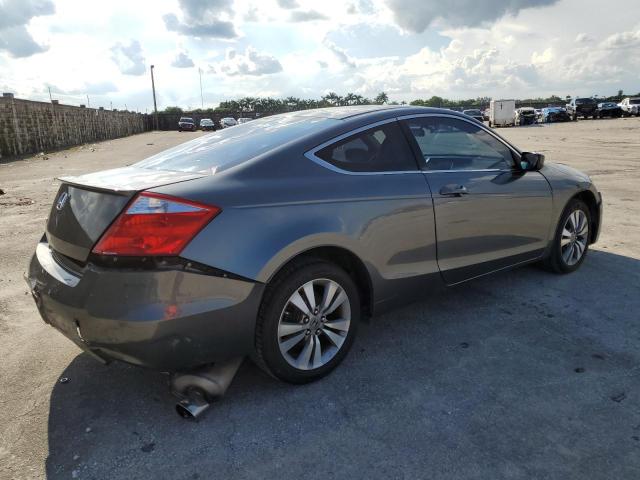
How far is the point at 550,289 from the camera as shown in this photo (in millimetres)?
4461

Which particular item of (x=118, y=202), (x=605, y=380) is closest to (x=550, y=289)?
(x=605, y=380)

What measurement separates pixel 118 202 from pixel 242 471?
141 cm

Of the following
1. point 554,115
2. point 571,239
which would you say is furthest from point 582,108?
point 571,239

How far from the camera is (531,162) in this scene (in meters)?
4.27

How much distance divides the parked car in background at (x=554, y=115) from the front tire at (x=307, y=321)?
50158 mm

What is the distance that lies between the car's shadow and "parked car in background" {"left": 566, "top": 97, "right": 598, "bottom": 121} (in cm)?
5196

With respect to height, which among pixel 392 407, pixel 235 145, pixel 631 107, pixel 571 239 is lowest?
pixel 392 407

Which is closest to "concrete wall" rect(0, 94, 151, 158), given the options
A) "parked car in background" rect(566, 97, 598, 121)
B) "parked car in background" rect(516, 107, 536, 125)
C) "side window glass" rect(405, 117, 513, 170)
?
"side window glass" rect(405, 117, 513, 170)

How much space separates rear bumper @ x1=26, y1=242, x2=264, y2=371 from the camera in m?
2.46

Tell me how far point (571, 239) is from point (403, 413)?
2918 mm

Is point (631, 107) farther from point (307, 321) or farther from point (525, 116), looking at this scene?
point (307, 321)

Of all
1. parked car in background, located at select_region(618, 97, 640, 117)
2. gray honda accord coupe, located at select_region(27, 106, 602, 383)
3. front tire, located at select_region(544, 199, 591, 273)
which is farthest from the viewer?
parked car in background, located at select_region(618, 97, 640, 117)

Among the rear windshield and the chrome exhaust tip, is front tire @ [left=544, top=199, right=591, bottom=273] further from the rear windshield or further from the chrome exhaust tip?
the chrome exhaust tip

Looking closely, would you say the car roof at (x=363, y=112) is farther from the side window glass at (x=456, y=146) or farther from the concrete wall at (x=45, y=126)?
the concrete wall at (x=45, y=126)
